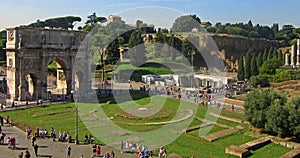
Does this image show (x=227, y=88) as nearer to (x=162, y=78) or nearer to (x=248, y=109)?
(x=162, y=78)

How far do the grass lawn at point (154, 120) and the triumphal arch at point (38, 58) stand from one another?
4323 mm

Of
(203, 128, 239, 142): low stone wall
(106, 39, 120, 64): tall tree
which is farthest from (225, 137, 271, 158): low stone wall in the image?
(106, 39, 120, 64): tall tree

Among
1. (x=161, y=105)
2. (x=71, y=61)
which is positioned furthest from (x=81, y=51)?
(x=161, y=105)

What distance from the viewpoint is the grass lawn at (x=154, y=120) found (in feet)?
69.7

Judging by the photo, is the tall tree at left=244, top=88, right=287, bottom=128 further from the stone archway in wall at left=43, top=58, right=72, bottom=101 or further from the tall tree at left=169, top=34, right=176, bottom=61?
the tall tree at left=169, top=34, right=176, bottom=61

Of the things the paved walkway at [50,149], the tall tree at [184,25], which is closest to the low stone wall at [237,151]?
the paved walkway at [50,149]

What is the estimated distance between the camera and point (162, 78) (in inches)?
2005

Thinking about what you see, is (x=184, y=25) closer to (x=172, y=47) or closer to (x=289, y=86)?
(x=172, y=47)

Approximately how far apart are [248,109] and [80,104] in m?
15.9

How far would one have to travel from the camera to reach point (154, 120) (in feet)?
91.1

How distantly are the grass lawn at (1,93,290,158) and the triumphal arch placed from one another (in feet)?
14.2

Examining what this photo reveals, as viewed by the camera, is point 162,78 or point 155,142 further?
point 162,78

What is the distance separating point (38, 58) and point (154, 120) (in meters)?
14.8

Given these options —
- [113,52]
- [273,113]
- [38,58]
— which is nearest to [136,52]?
[113,52]
